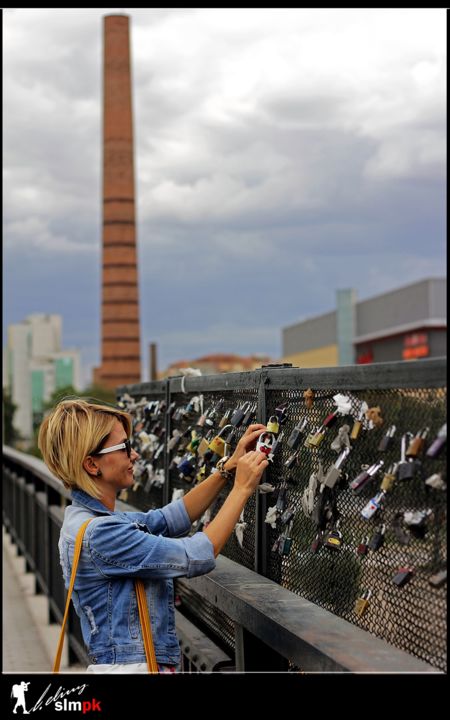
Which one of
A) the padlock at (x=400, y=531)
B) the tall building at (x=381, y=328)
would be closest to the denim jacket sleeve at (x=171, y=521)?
the padlock at (x=400, y=531)

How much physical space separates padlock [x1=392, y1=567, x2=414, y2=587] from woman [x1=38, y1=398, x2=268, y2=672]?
57 centimetres

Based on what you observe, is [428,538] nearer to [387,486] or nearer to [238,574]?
[387,486]

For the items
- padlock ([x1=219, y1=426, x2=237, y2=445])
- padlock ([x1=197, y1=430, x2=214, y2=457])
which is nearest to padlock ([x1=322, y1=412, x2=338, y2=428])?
padlock ([x1=219, y1=426, x2=237, y2=445])

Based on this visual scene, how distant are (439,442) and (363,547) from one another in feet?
1.61

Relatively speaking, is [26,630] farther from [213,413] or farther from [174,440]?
[213,413]

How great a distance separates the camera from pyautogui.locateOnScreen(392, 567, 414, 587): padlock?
2.22 meters

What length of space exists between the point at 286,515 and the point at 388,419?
0.79m

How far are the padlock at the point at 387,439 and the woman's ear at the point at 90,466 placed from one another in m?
0.86

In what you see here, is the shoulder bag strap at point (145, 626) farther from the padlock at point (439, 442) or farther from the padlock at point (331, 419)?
the padlock at point (439, 442)

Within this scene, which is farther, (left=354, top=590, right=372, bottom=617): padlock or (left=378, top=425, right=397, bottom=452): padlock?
(left=354, top=590, right=372, bottom=617): padlock

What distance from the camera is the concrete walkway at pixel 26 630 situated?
780 centimetres

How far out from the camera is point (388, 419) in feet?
7.62

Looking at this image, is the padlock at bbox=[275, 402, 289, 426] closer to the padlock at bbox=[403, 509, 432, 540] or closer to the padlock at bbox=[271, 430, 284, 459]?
the padlock at bbox=[271, 430, 284, 459]
